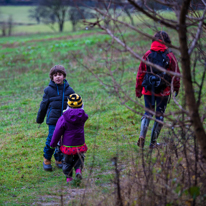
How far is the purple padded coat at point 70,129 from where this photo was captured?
4133 millimetres

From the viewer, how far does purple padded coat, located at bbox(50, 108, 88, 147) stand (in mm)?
4133

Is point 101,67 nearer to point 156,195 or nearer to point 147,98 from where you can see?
point 147,98

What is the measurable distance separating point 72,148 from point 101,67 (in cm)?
960

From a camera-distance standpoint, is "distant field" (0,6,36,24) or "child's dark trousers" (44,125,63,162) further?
"distant field" (0,6,36,24)

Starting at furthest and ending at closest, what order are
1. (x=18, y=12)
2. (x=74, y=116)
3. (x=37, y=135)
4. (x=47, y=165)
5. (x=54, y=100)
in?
(x=18, y=12), (x=37, y=135), (x=47, y=165), (x=54, y=100), (x=74, y=116)

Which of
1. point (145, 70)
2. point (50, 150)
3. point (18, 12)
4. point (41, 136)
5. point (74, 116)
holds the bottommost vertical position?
point (18, 12)

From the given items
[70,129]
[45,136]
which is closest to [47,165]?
[70,129]

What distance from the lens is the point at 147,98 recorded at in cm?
503

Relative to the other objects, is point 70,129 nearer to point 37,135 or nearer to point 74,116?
point 74,116

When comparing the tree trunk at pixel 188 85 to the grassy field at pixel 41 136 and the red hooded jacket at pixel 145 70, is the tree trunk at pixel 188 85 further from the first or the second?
the red hooded jacket at pixel 145 70

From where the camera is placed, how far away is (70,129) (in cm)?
421

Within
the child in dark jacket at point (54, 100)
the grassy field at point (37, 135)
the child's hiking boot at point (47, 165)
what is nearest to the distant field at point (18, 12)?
the grassy field at point (37, 135)

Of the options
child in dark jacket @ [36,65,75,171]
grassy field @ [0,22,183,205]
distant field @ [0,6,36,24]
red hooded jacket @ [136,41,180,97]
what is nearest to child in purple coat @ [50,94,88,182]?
grassy field @ [0,22,183,205]

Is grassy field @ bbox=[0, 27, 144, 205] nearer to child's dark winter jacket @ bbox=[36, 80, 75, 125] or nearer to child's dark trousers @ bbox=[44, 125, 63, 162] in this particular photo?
child's dark trousers @ bbox=[44, 125, 63, 162]
